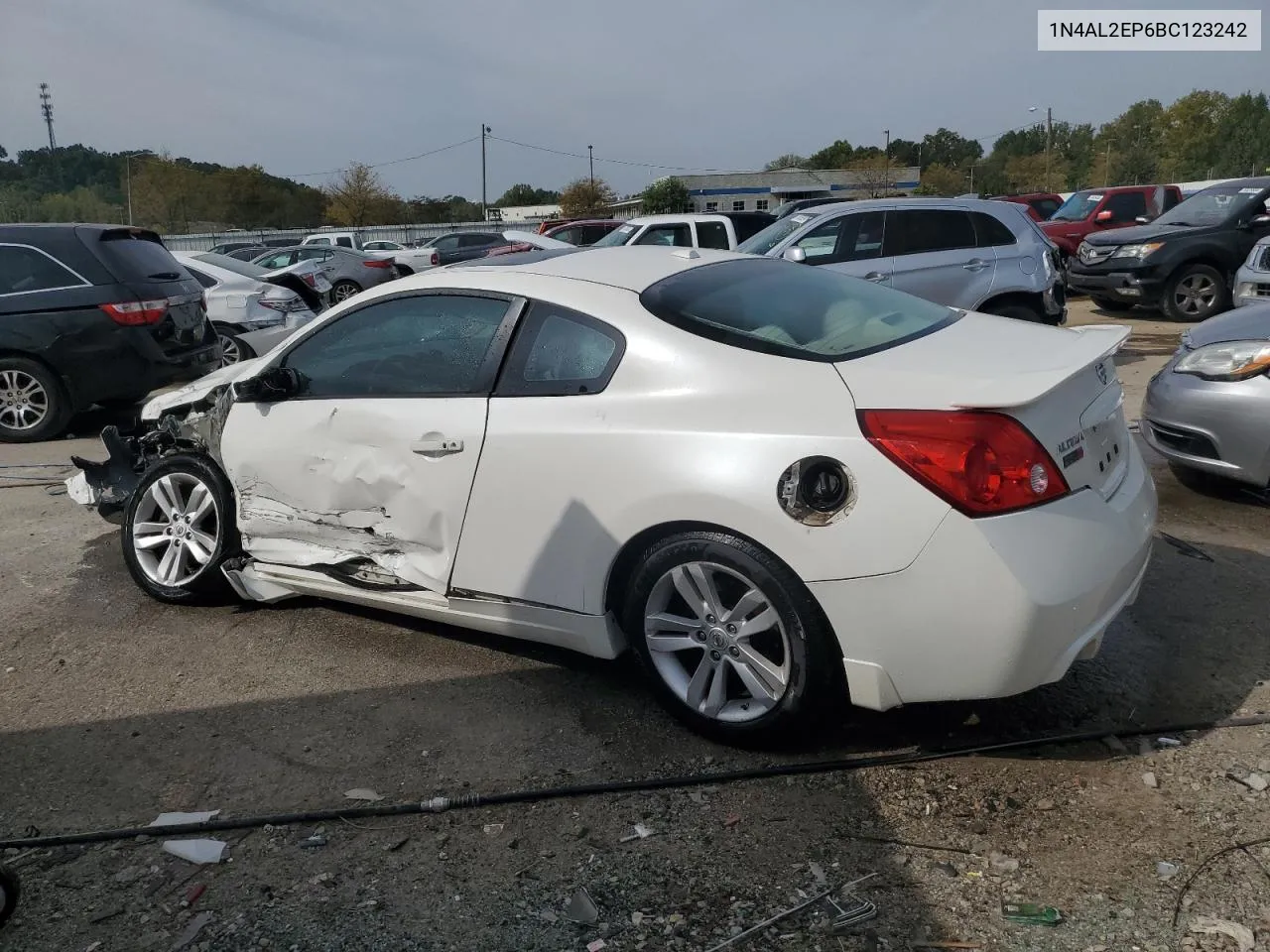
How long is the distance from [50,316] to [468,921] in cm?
733

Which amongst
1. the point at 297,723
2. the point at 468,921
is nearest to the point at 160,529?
the point at 297,723

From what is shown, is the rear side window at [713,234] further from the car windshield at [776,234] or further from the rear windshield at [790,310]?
the rear windshield at [790,310]

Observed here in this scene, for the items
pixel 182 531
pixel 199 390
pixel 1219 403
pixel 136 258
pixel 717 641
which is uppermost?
pixel 136 258

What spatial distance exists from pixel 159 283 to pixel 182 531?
4.61m

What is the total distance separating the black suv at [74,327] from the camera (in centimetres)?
803

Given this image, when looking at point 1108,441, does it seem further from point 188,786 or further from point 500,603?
point 188,786

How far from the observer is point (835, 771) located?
308cm

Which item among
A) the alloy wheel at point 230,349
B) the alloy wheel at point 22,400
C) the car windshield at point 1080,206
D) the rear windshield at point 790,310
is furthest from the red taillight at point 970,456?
the car windshield at point 1080,206

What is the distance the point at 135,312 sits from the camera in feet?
26.5

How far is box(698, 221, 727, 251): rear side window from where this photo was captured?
44.9ft

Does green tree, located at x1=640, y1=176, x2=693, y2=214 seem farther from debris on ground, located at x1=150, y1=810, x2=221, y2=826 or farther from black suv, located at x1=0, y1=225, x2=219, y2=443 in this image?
debris on ground, located at x1=150, y1=810, x2=221, y2=826

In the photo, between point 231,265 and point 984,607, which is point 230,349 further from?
point 984,607

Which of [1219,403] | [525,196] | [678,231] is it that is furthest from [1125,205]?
[525,196]

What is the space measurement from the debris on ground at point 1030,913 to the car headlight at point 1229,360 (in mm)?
3677
